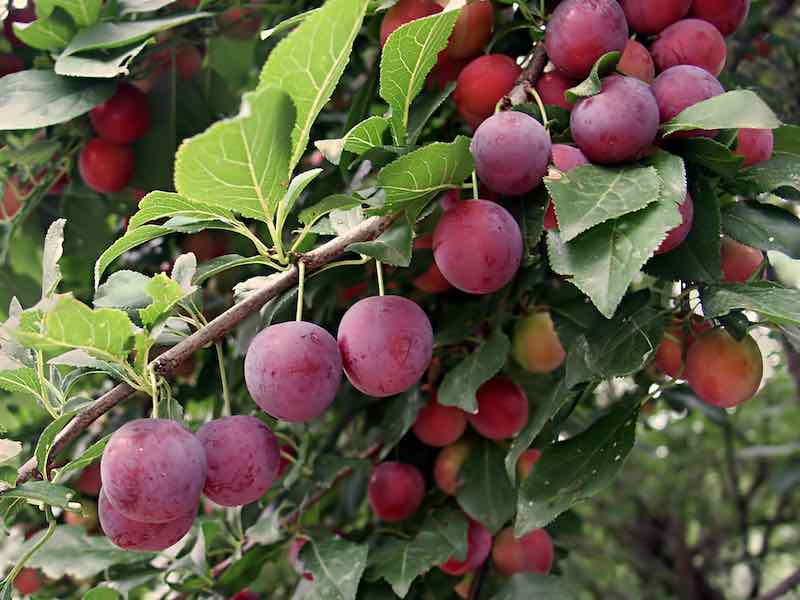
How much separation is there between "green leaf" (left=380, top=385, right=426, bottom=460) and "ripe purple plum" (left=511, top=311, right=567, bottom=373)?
176 millimetres

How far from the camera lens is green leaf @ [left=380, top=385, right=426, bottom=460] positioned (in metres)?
1.12

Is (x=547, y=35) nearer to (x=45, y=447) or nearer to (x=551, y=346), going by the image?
(x=551, y=346)

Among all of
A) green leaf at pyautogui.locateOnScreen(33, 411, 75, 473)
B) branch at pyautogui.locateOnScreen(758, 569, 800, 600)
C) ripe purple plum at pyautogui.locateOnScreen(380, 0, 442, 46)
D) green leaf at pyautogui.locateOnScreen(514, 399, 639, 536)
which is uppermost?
ripe purple plum at pyautogui.locateOnScreen(380, 0, 442, 46)

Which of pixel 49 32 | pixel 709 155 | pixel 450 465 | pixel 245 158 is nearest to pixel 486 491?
pixel 450 465

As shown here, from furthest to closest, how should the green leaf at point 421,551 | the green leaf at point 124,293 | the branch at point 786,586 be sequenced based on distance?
the branch at point 786,586 → the green leaf at point 421,551 → the green leaf at point 124,293

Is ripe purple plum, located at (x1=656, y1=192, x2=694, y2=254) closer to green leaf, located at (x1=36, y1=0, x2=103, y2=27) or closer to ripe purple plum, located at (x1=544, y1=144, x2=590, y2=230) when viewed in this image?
ripe purple plum, located at (x1=544, y1=144, x2=590, y2=230)

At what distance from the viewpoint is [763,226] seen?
81cm

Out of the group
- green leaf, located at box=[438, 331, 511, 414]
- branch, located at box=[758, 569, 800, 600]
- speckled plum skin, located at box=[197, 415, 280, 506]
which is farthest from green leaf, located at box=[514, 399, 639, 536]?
branch, located at box=[758, 569, 800, 600]

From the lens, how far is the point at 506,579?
3.89ft

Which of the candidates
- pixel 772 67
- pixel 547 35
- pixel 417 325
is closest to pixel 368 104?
pixel 547 35

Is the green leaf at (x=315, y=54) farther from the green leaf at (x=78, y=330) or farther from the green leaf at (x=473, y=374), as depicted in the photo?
the green leaf at (x=473, y=374)

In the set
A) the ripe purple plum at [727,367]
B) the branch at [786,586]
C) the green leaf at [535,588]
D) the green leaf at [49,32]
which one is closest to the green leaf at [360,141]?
the ripe purple plum at [727,367]

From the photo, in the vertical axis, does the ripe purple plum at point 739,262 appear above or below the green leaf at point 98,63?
below

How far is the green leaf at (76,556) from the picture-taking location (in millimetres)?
1092
